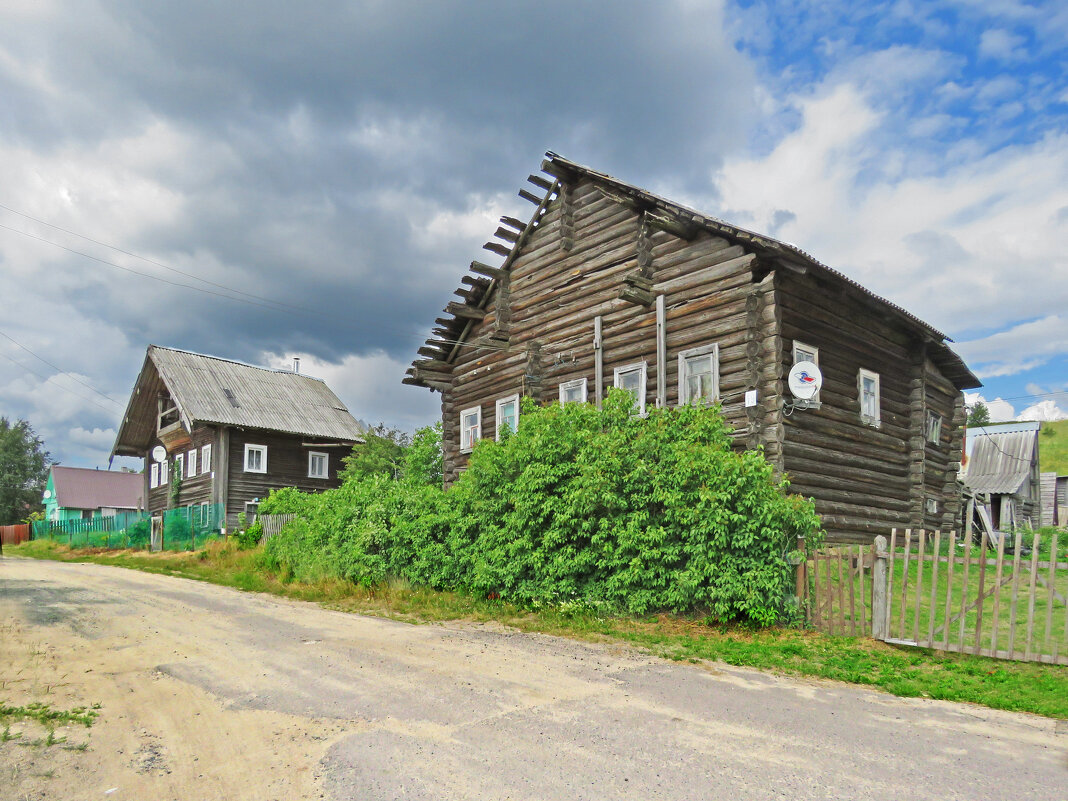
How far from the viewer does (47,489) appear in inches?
2758

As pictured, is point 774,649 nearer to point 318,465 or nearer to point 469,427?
point 469,427

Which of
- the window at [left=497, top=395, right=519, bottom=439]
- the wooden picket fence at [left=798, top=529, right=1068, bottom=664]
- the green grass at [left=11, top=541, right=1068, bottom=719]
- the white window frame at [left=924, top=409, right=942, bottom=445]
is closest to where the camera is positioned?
the green grass at [left=11, top=541, right=1068, bottom=719]

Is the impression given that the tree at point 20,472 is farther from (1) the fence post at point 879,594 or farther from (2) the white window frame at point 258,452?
(1) the fence post at point 879,594

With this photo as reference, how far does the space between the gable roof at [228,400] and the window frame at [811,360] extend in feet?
87.7

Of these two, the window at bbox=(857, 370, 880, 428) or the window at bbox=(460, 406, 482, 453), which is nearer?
the window at bbox=(857, 370, 880, 428)

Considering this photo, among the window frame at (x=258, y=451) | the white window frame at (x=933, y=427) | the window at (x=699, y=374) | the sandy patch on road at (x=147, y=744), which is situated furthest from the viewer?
the window frame at (x=258, y=451)

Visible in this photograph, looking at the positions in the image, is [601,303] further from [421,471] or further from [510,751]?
[421,471]

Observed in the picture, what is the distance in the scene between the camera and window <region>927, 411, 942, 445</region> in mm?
20056

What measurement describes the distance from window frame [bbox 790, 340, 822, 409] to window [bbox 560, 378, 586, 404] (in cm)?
539

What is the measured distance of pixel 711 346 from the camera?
15633 millimetres

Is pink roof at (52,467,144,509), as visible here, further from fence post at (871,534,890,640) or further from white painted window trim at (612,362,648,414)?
fence post at (871,534,890,640)

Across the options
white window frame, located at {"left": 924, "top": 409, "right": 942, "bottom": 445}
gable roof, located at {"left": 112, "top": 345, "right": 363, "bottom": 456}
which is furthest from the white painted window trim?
gable roof, located at {"left": 112, "top": 345, "right": 363, "bottom": 456}

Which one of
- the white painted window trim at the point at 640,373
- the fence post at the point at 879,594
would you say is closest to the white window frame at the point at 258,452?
the white painted window trim at the point at 640,373

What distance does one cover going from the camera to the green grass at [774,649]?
7.64 meters
